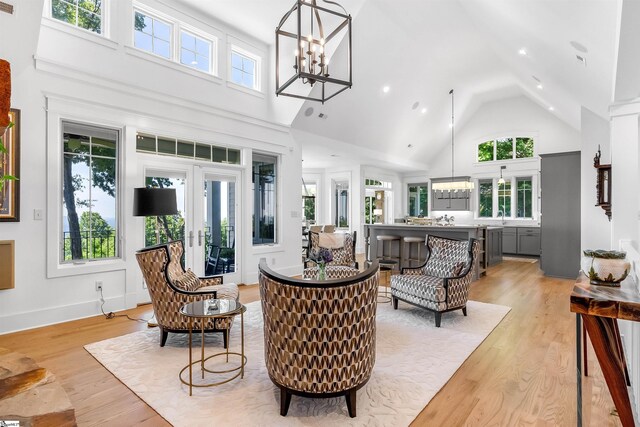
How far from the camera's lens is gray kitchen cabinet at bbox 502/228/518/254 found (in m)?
9.69

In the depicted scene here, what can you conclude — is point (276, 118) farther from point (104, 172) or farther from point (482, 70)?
point (482, 70)

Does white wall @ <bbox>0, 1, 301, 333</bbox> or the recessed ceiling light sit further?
white wall @ <bbox>0, 1, 301, 333</bbox>

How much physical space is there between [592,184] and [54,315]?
8.10 metres

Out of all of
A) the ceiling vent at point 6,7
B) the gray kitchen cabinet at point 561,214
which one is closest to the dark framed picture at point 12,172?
the ceiling vent at point 6,7

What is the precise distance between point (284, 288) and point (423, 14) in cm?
586

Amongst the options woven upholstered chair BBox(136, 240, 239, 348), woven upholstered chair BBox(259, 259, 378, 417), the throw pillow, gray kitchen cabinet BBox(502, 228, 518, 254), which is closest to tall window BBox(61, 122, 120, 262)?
the throw pillow

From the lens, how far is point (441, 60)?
25.1 feet

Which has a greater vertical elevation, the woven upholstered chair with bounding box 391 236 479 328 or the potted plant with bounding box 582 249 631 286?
the potted plant with bounding box 582 249 631 286

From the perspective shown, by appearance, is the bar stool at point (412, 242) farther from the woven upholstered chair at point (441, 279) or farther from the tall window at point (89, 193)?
the tall window at point (89, 193)

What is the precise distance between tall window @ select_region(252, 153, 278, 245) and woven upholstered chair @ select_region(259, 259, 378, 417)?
436cm

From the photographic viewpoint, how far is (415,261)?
7086 millimetres

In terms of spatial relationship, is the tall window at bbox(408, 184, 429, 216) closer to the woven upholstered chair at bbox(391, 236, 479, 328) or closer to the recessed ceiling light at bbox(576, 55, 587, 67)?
the woven upholstered chair at bbox(391, 236, 479, 328)

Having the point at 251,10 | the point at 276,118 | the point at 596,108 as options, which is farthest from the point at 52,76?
the point at 596,108

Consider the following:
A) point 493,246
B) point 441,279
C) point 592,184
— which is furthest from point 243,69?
point 493,246
